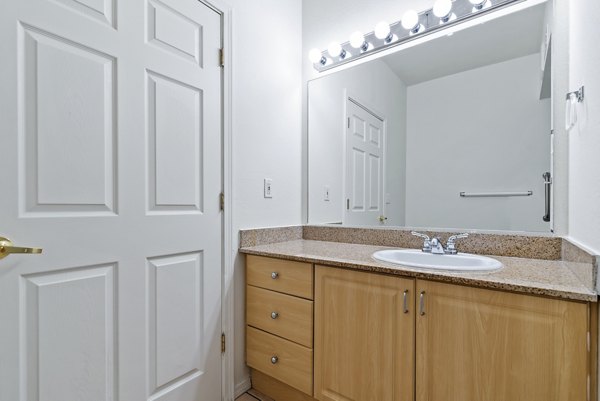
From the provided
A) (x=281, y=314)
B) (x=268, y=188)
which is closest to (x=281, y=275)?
(x=281, y=314)

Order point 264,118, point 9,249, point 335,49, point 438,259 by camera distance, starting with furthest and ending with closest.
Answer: point 335,49 → point 264,118 → point 438,259 → point 9,249

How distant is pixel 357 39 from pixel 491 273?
149cm

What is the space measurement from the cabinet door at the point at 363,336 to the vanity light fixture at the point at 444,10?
1370mm

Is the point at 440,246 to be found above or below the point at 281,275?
above

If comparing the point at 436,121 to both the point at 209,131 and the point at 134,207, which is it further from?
the point at 134,207

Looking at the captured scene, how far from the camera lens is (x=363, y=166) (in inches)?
73.5

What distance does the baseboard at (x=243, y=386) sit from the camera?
1.59m

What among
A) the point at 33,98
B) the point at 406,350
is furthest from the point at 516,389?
the point at 33,98

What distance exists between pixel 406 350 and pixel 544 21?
1.57 metres

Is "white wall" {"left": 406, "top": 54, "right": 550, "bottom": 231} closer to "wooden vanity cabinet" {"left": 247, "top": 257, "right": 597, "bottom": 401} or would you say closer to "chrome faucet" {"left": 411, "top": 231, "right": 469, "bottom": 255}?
"chrome faucet" {"left": 411, "top": 231, "right": 469, "bottom": 255}

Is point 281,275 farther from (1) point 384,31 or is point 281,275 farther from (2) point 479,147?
(1) point 384,31

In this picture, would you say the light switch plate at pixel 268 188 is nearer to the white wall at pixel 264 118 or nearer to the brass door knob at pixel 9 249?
the white wall at pixel 264 118

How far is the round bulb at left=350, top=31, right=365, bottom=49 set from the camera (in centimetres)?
182

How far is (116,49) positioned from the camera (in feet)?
3.70
